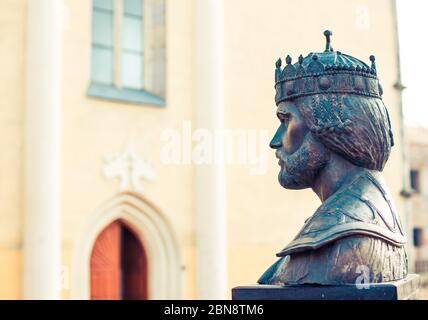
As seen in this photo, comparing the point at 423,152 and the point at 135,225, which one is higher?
the point at 423,152

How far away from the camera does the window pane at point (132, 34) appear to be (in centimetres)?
1198

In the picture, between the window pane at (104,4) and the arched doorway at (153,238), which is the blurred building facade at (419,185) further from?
the window pane at (104,4)

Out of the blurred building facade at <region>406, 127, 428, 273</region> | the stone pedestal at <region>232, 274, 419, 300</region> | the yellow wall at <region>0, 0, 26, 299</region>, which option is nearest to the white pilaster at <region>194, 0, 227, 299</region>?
the yellow wall at <region>0, 0, 26, 299</region>

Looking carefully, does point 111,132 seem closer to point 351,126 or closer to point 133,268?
point 133,268

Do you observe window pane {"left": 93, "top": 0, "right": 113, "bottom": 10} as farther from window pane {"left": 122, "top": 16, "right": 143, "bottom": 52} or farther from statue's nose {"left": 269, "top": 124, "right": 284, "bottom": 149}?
statue's nose {"left": 269, "top": 124, "right": 284, "bottom": 149}

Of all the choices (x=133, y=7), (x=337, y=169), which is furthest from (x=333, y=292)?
(x=133, y=7)

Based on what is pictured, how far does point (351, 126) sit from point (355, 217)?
417 mm

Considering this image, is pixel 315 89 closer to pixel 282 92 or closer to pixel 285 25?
pixel 282 92

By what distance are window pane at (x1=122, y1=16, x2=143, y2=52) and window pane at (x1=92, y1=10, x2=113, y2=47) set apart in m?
0.26

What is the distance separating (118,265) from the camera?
38.2 feet
